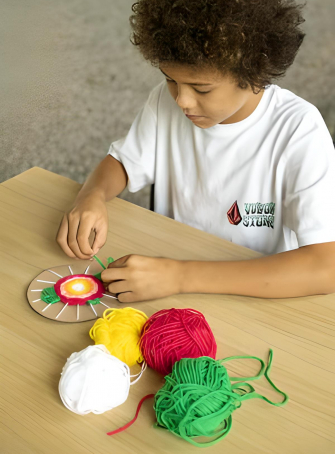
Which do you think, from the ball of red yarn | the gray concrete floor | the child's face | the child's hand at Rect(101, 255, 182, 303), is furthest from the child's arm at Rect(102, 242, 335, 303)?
the gray concrete floor

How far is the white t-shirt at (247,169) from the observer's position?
89cm

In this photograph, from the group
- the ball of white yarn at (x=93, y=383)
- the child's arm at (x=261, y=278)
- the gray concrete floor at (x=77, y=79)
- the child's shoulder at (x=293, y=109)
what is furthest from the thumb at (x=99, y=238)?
the gray concrete floor at (x=77, y=79)

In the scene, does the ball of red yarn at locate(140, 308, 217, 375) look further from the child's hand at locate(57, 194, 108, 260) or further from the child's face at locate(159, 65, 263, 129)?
the child's face at locate(159, 65, 263, 129)

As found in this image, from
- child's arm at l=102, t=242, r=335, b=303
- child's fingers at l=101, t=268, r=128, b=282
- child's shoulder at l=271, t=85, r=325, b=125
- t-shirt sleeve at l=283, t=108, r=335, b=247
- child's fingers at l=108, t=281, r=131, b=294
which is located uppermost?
child's shoulder at l=271, t=85, r=325, b=125

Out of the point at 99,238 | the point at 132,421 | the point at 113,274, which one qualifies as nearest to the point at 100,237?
the point at 99,238

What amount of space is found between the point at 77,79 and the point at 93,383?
7.67 ft

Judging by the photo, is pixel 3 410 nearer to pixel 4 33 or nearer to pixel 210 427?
pixel 210 427

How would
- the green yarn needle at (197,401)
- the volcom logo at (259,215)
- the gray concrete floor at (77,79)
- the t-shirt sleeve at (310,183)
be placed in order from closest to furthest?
the green yarn needle at (197,401), the t-shirt sleeve at (310,183), the volcom logo at (259,215), the gray concrete floor at (77,79)

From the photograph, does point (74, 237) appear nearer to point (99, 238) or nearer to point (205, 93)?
point (99, 238)

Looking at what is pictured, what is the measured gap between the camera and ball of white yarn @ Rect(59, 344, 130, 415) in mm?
605

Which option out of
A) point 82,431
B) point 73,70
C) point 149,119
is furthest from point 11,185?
point 73,70

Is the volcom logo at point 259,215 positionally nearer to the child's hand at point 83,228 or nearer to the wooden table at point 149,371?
Result: the wooden table at point 149,371

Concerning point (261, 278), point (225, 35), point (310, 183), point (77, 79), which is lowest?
point (77, 79)

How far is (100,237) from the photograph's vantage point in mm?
898
